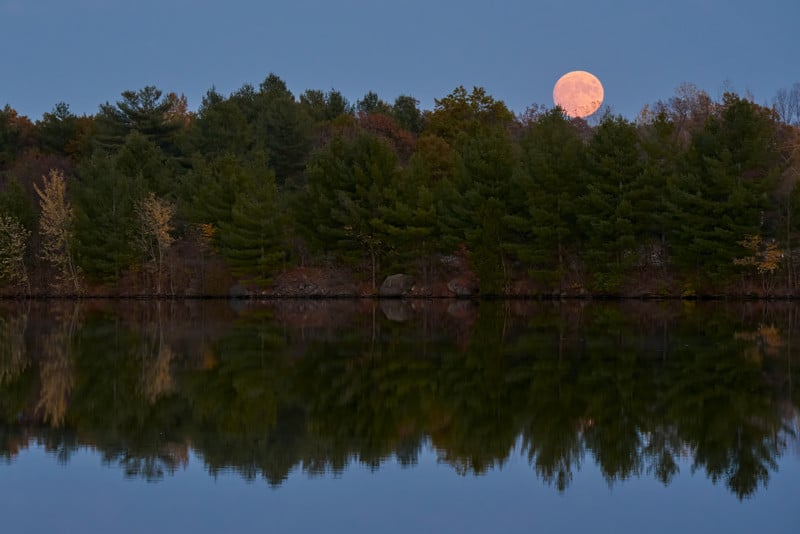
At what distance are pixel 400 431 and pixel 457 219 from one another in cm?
3805

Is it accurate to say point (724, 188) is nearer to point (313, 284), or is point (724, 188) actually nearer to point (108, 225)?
point (313, 284)

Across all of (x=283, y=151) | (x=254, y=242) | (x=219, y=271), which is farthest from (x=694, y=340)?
(x=283, y=151)

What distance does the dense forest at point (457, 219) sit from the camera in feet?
149

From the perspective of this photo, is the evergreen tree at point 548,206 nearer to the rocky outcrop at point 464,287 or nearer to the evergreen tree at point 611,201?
the evergreen tree at point 611,201

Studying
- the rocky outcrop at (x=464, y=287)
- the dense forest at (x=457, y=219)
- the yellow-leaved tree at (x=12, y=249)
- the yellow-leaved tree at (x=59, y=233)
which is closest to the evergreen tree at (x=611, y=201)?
the dense forest at (x=457, y=219)

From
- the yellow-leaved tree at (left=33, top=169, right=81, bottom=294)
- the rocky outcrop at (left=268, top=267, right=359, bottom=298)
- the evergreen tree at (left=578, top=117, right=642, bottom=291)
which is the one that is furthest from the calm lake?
the yellow-leaved tree at (left=33, top=169, right=81, bottom=294)

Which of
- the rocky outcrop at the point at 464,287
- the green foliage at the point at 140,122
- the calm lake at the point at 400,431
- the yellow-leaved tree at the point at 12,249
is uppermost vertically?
the green foliage at the point at 140,122

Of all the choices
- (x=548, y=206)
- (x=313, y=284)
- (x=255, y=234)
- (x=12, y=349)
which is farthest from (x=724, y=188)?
(x=12, y=349)

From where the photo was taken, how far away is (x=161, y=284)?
56594 millimetres

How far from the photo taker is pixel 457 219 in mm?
50938

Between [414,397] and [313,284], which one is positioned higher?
[313,284]

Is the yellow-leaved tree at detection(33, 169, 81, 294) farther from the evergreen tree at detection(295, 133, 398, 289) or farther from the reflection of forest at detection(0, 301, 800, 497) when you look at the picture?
the reflection of forest at detection(0, 301, 800, 497)

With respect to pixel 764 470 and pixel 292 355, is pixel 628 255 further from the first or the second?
pixel 764 470

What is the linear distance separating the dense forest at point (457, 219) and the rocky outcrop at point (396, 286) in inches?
4.7
